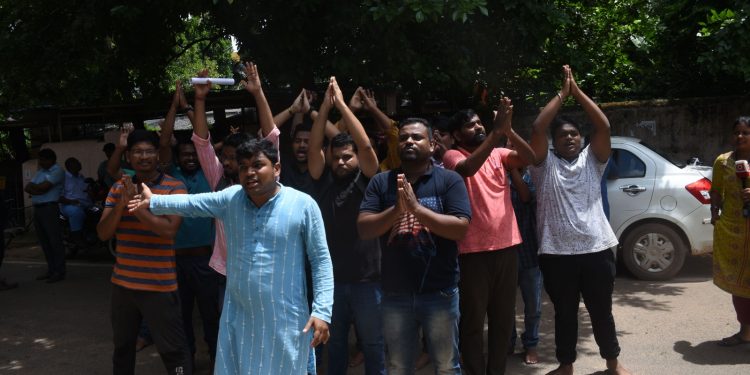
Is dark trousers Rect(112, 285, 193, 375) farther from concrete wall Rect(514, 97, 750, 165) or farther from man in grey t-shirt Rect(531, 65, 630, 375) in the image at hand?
concrete wall Rect(514, 97, 750, 165)

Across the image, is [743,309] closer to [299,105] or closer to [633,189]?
[633,189]

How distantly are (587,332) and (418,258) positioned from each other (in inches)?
116

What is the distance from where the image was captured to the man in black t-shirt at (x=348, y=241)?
428 cm

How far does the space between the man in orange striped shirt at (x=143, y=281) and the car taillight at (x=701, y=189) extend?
5.77 meters

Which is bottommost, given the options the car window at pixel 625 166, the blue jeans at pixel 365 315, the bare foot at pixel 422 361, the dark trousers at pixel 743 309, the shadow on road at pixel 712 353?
the shadow on road at pixel 712 353

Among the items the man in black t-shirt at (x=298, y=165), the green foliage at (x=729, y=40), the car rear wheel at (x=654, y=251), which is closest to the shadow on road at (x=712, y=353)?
the car rear wheel at (x=654, y=251)

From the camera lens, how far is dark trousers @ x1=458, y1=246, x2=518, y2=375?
438cm

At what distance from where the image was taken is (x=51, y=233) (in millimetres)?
9023

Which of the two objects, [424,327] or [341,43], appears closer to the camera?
[424,327]

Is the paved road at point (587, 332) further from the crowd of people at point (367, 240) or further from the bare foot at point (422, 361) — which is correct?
the crowd of people at point (367, 240)

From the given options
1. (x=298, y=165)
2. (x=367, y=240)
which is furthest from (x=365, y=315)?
(x=298, y=165)

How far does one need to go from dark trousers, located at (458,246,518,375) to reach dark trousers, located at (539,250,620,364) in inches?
16.9

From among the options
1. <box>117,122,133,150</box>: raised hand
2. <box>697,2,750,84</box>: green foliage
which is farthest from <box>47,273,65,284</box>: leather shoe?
<box>697,2,750,84</box>: green foliage

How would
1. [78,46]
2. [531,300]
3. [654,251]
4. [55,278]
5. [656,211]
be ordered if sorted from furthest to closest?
[55,278] < [654,251] < [656,211] < [78,46] < [531,300]
